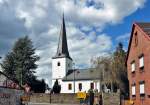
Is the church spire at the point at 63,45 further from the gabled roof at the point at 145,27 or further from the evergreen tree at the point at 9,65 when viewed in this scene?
the gabled roof at the point at 145,27

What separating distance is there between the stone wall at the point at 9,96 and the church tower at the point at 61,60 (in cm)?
10283

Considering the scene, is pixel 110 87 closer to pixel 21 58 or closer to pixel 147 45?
pixel 21 58

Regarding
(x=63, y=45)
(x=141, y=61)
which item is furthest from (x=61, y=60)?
(x=141, y=61)

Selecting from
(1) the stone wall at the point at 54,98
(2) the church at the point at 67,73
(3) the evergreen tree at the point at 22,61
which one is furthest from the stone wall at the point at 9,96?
(2) the church at the point at 67,73

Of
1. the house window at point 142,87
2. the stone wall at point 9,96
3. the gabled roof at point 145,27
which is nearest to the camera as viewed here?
the stone wall at point 9,96

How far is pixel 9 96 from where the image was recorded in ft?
46.9

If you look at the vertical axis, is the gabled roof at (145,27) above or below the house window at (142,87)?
above

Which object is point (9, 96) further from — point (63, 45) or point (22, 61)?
point (63, 45)

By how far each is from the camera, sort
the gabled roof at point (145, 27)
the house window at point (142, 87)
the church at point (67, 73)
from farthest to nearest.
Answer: the church at point (67, 73), the house window at point (142, 87), the gabled roof at point (145, 27)

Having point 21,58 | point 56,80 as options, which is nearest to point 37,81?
point 21,58

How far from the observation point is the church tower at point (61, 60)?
118312 millimetres

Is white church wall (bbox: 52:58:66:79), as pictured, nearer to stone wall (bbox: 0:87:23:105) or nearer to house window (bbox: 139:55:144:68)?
house window (bbox: 139:55:144:68)

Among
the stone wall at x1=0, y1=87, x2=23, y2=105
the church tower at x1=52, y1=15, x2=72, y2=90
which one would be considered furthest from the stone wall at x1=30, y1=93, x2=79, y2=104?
the stone wall at x1=0, y1=87, x2=23, y2=105

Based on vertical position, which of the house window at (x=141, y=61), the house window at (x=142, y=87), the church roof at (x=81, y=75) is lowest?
the house window at (x=142, y=87)
